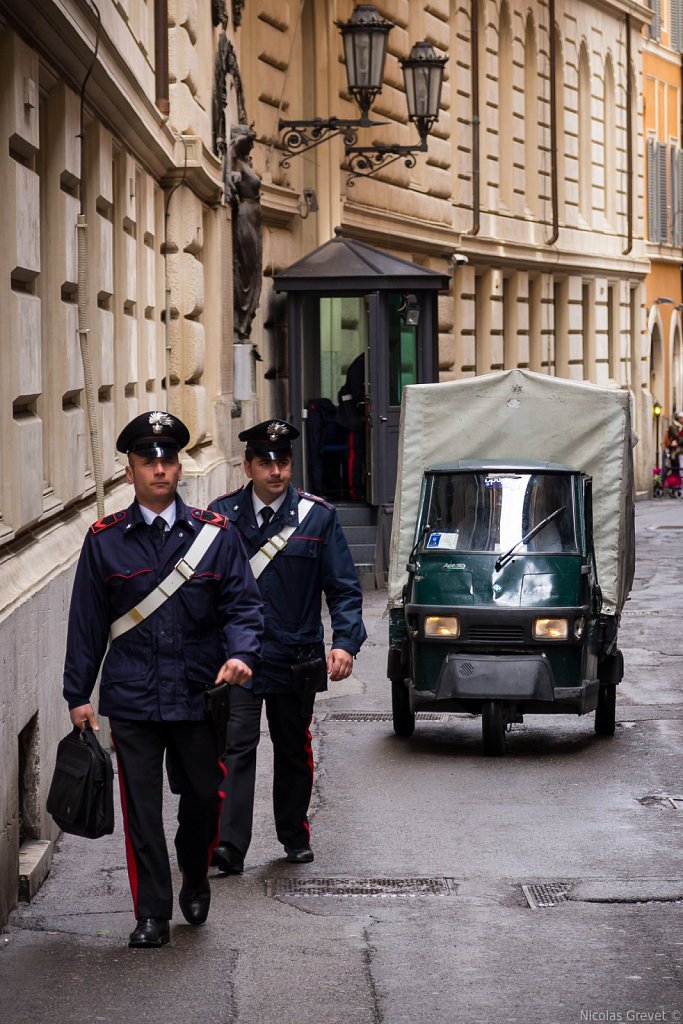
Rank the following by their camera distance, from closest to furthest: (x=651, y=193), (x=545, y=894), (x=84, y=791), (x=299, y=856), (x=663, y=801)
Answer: (x=84, y=791) < (x=545, y=894) < (x=299, y=856) < (x=663, y=801) < (x=651, y=193)

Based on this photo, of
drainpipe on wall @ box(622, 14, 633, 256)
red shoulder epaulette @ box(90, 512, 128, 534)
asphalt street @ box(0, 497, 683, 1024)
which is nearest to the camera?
asphalt street @ box(0, 497, 683, 1024)

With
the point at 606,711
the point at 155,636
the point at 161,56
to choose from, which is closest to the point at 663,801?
the point at 606,711

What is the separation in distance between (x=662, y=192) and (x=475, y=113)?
13.8m

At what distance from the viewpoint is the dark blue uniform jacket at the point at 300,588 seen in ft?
27.7

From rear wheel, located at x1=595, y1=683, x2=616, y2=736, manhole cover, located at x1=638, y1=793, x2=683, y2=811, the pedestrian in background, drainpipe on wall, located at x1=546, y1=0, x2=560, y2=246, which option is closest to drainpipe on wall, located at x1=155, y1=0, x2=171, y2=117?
rear wheel, located at x1=595, y1=683, x2=616, y2=736

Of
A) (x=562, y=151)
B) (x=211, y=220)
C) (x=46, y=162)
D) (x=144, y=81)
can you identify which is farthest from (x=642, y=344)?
(x=46, y=162)

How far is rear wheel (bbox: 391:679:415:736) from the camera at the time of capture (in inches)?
477

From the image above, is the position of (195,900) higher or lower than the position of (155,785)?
lower

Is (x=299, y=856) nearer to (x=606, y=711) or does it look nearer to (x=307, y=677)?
(x=307, y=677)

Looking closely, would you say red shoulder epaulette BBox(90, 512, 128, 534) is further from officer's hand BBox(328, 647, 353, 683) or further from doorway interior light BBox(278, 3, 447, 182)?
doorway interior light BBox(278, 3, 447, 182)

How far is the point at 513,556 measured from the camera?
12.0 meters

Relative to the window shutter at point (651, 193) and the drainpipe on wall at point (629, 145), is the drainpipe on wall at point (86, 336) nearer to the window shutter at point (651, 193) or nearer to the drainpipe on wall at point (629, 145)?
the drainpipe on wall at point (629, 145)

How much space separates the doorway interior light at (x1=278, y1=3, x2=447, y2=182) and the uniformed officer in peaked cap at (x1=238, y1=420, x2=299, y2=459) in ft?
43.0

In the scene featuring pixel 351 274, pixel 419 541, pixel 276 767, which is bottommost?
pixel 276 767
